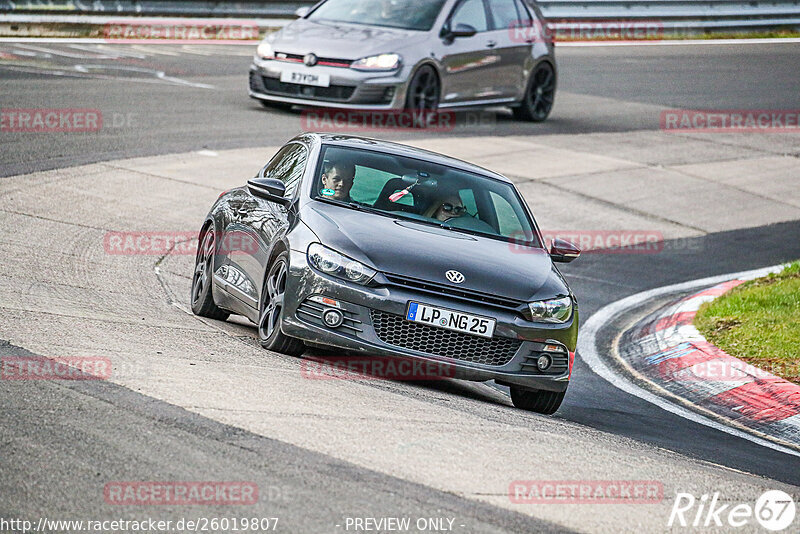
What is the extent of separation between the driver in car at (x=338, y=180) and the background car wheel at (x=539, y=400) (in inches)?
67.5

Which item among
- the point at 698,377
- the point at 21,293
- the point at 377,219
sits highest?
the point at 377,219

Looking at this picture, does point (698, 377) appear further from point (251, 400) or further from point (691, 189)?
point (691, 189)

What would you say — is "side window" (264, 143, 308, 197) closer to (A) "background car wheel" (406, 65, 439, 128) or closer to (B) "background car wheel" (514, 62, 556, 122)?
(A) "background car wheel" (406, 65, 439, 128)

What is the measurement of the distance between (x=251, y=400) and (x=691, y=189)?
12.3 meters

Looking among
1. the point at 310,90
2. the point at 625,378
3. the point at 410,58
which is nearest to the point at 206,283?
the point at 625,378

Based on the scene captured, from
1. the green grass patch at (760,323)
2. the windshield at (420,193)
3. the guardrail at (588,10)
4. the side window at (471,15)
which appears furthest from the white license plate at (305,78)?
the windshield at (420,193)

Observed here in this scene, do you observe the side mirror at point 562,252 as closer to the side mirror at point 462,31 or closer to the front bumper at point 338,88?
the front bumper at point 338,88

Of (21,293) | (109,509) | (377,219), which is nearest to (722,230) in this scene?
(377,219)

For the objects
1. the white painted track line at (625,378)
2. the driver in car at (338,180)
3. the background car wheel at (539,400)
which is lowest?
the white painted track line at (625,378)

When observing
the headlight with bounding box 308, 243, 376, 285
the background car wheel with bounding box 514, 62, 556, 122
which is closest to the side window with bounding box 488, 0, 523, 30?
the background car wheel with bounding box 514, 62, 556, 122

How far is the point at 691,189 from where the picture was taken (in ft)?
56.9

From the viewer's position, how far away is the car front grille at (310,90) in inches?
682

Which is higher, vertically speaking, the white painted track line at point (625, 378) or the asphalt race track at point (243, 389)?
the asphalt race track at point (243, 389)

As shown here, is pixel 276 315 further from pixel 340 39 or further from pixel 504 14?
pixel 504 14
